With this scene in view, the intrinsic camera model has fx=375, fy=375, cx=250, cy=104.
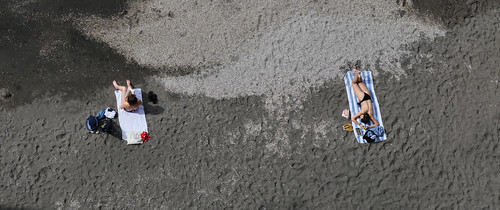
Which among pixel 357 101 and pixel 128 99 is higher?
pixel 128 99

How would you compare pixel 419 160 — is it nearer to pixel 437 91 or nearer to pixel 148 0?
pixel 437 91

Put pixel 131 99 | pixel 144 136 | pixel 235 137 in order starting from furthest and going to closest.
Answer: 1. pixel 235 137
2. pixel 144 136
3. pixel 131 99

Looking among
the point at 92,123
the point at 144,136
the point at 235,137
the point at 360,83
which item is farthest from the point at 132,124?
the point at 360,83

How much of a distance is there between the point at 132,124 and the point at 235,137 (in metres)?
1.89

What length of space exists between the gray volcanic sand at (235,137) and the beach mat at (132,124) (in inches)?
5.7

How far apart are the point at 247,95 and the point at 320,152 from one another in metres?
1.72

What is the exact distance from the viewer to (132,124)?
684 cm

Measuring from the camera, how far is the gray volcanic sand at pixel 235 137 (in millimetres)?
6641

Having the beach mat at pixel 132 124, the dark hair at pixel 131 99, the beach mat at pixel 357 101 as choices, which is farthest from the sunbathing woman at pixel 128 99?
the beach mat at pixel 357 101

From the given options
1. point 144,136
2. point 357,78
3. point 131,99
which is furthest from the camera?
point 357,78

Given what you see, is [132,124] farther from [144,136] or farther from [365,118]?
[365,118]

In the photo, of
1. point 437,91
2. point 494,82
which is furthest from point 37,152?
point 494,82

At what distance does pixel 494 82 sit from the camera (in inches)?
293

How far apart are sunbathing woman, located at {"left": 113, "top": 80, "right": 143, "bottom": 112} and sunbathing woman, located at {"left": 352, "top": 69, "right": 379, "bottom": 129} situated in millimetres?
3984
